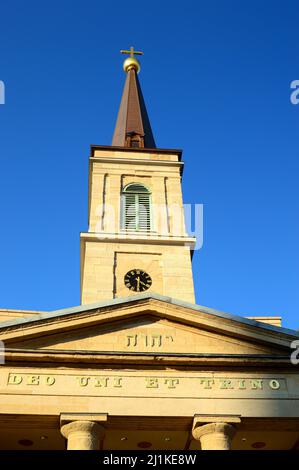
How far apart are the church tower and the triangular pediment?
777 cm

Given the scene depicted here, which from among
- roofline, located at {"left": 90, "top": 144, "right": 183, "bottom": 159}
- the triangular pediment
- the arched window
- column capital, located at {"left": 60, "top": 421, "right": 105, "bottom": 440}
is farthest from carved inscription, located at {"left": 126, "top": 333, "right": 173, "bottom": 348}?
roofline, located at {"left": 90, "top": 144, "right": 183, "bottom": 159}

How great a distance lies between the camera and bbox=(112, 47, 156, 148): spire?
125 ft

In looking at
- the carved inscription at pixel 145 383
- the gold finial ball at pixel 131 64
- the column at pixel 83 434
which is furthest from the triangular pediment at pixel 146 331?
the gold finial ball at pixel 131 64

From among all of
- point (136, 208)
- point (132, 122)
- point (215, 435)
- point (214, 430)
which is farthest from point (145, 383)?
point (132, 122)

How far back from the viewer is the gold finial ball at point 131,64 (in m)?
46.5

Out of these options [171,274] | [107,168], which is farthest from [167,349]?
[107,168]

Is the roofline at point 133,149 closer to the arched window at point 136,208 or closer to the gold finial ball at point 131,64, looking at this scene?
the arched window at point 136,208

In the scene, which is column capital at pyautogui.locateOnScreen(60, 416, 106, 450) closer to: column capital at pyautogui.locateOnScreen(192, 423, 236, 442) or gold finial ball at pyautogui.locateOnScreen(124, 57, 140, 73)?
column capital at pyautogui.locateOnScreen(192, 423, 236, 442)

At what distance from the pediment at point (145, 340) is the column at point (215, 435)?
8.20 feet

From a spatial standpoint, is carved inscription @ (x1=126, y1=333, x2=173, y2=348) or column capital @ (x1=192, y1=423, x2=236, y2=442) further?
carved inscription @ (x1=126, y1=333, x2=173, y2=348)

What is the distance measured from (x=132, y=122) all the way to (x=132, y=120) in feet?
0.59

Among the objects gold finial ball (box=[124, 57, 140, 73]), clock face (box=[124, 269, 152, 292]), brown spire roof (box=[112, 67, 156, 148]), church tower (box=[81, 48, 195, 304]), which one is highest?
gold finial ball (box=[124, 57, 140, 73])

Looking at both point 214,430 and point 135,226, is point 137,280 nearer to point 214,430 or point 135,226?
point 135,226

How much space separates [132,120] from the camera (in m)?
39.7
